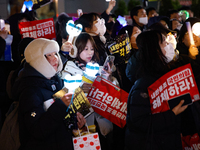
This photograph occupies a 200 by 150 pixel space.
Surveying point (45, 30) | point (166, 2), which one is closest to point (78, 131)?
point (45, 30)

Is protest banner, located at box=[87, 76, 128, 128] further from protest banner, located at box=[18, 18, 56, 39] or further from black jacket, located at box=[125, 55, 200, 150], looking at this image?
protest banner, located at box=[18, 18, 56, 39]

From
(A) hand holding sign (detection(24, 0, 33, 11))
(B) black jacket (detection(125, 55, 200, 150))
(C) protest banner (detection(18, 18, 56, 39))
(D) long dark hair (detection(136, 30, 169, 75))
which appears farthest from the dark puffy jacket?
(A) hand holding sign (detection(24, 0, 33, 11))

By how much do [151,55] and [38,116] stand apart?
1.36 metres

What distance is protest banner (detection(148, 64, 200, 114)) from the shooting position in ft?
7.70

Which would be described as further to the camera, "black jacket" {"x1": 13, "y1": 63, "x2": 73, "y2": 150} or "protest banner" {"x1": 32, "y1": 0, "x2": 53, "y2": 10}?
"protest banner" {"x1": 32, "y1": 0, "x2": 53, "y2": 10}

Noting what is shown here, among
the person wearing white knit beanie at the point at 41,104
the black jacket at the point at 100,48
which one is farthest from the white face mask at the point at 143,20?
the person wearing white knit beanie at the point at 41,104

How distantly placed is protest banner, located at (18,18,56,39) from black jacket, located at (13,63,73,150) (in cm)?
256

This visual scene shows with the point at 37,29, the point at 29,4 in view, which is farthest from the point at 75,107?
the point at 29,4

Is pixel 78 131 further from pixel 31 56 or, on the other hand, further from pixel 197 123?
pixel 197 123

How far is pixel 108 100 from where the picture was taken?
343cm

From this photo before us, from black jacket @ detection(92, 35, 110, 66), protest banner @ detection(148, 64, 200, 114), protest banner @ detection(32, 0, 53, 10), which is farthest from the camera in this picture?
protest banner @ detection(32, 0, 53, 10)

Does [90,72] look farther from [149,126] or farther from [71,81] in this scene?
[149,126]

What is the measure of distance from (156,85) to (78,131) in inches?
40.8

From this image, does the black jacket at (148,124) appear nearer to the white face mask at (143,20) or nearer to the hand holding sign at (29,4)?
the white face mask at (143,20)
